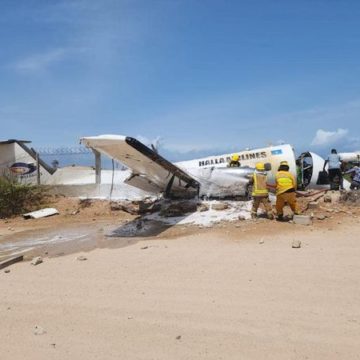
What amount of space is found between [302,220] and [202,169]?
393cm

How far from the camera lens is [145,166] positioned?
12172 millimetres

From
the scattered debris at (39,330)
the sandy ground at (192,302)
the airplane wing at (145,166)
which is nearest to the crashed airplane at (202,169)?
the airplane wing at (145,166)

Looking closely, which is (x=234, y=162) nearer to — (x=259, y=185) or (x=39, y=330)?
(x=259, y=185)

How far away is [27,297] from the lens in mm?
5914

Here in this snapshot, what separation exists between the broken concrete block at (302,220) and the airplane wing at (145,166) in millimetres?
3537

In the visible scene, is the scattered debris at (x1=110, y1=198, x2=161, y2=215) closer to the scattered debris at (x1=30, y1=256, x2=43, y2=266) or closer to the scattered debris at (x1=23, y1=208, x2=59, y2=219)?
the scattered debris at (x1=23, y1=208, x2=59, y2=219)

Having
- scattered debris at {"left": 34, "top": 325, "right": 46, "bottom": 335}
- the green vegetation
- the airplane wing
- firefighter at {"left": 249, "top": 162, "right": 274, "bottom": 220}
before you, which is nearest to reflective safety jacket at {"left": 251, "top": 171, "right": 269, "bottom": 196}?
firefighter at {"left": 249, "top": 162, "right": 274, "bottom": 220}

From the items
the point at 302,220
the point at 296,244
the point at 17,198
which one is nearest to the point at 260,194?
the point at 302,220

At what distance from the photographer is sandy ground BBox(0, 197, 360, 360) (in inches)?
164

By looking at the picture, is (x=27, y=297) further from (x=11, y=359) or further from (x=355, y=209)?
(x=355, y=209)

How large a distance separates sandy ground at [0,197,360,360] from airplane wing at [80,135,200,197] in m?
2.63

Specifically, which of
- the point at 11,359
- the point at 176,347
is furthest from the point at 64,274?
the point at 176,347

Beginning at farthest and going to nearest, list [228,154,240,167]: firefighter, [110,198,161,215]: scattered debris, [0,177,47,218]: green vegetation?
1. [0,177,47,218]: green vegetation
2. [110,198,161,215]: scattered debris
3. [228,154,240,167]: firefighter

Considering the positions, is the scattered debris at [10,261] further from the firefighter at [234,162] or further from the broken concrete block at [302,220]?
the firefighter at [234,162]
